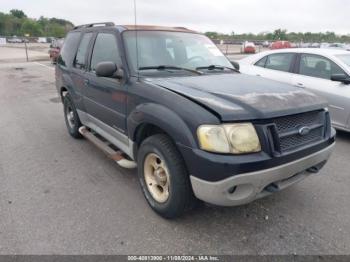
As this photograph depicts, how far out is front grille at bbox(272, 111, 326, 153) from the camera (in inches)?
97.5

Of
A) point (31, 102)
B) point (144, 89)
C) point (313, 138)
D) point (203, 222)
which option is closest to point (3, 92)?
point (31, 102)

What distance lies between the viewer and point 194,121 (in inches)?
93.0

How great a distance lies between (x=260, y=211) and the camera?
311 centimetres

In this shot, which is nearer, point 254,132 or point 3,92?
point 254,132

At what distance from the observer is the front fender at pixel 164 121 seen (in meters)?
2.41

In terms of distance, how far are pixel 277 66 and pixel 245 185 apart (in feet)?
15.4

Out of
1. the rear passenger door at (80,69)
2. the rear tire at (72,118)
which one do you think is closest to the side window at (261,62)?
the rear passenger door at (80,69)

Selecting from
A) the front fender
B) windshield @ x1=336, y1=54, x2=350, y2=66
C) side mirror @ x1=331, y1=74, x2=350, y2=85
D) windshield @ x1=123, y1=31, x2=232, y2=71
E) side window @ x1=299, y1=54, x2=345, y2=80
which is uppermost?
windshield @ x1=123, y1=31, x2=232, y2=71

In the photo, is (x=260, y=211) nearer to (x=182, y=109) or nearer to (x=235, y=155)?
(x=235, y=155)

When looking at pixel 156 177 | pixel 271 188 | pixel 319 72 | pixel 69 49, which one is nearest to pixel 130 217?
pixel 156 177

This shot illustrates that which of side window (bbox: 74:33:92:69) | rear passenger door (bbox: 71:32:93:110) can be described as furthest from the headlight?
side window (bbox: 74:33:92:69)

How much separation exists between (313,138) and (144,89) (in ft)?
5.49

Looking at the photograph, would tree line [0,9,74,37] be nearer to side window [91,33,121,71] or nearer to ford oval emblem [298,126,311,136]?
side window [91,33,121,71]

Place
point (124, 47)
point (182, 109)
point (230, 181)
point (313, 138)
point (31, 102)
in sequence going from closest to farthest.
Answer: point (230, 181)
point (182, 109)
point (313, 138)
point (124, 47)
point (31, 102)
